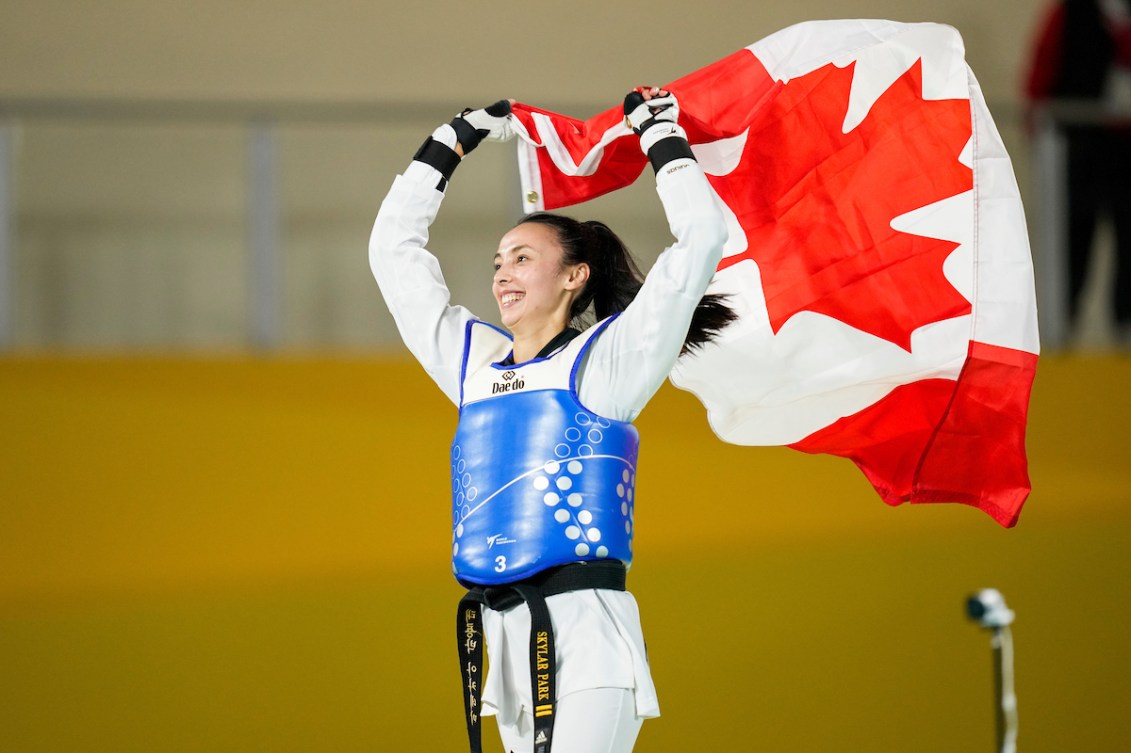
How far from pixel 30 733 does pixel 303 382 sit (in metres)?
1.28

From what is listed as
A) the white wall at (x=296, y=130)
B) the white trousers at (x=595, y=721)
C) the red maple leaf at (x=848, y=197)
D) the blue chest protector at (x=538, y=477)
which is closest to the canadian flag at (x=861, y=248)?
the red maple leaf at (x=848, y=197)

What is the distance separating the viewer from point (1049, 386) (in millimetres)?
4965

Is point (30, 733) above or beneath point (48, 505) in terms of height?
beneath

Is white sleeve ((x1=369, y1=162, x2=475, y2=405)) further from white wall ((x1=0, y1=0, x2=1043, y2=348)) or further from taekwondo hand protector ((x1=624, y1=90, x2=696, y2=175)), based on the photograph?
white wall ((x1=0, y1=0, x2=1043, y2=348))

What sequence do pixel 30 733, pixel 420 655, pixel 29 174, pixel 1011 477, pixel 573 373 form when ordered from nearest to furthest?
pixel 573 373
pixel 1011 477
pixel 30 733
pixel 420 655
pixel 29 174

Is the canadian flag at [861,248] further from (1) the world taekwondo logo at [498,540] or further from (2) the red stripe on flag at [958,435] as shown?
(1) the world taekwondo logo at [498,540]

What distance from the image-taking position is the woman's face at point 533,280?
2811mm

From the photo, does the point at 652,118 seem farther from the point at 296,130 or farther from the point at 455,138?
the point at 296,130

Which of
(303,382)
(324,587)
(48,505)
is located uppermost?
(303,382)

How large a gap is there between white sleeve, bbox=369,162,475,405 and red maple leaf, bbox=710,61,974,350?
0.62 metres

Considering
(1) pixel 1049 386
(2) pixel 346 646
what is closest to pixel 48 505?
(2) pixel 346 646

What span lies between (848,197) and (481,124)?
0.78 metres

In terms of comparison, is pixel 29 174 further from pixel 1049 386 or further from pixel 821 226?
pixel 1049 386

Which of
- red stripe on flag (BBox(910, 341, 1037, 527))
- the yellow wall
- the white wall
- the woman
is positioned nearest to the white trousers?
the woman
